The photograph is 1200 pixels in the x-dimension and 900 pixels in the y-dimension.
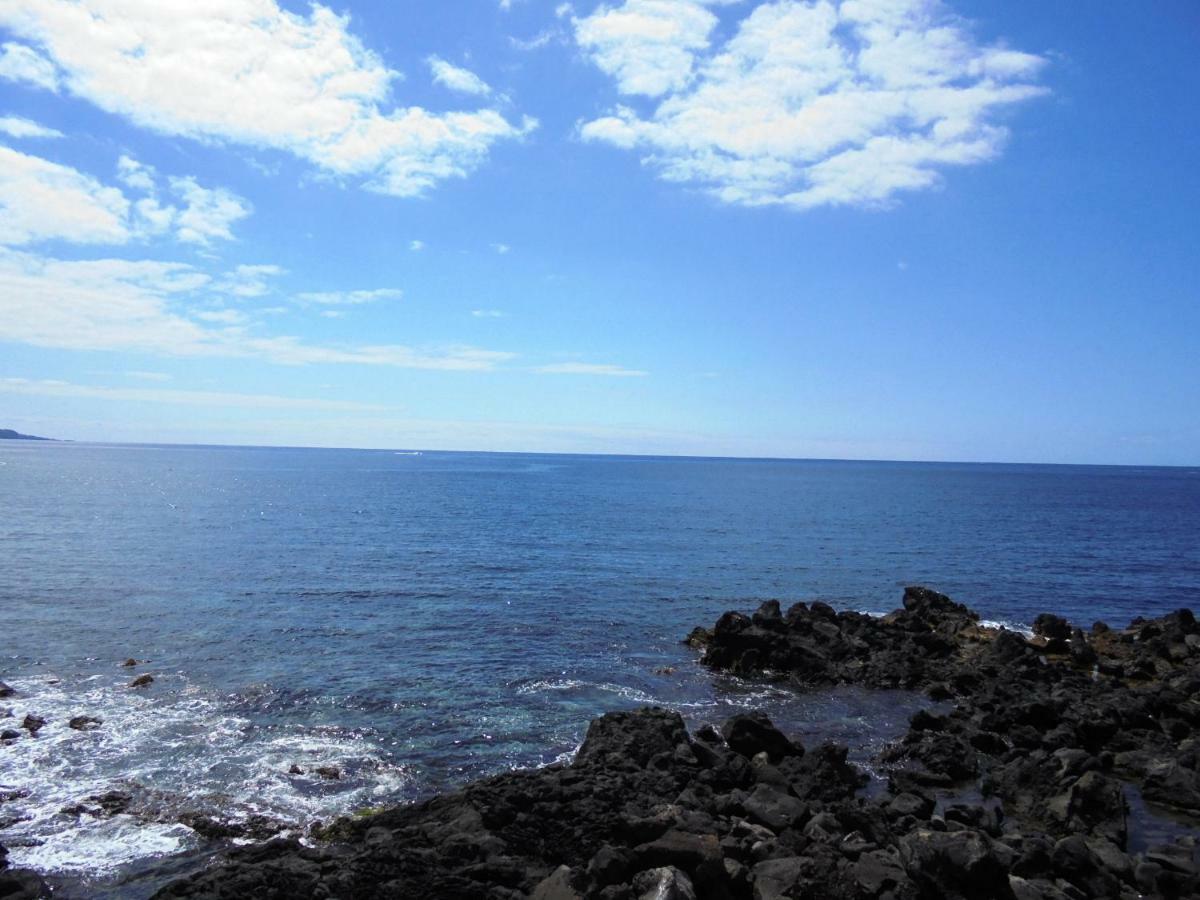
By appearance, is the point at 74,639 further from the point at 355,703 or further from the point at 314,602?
the point at 355,703

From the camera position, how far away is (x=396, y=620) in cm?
4309

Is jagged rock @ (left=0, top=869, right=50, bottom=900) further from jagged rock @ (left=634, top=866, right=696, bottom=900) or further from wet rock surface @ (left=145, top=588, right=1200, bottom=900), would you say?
jagged rock @ (left=634, top=866, right=696, bottom=900)

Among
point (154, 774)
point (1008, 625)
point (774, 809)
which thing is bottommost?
point (154, 774)

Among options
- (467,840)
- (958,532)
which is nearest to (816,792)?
(467,840)

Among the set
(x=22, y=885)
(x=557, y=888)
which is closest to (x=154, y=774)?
(x=22, y=885)

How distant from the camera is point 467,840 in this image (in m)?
16.3

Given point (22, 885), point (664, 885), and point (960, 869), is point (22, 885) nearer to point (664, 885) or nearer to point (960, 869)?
point (664, 885)

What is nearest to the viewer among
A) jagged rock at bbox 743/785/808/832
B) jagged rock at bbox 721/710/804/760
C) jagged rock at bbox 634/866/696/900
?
→ jagged rock at bbox 634/866/696/900

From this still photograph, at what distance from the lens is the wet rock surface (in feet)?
48.8

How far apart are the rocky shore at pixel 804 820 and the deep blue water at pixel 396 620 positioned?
373 cm

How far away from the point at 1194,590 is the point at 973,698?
4041cm

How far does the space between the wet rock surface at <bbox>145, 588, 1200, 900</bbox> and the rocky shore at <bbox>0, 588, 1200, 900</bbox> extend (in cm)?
5

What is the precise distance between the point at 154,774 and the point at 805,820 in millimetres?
18725

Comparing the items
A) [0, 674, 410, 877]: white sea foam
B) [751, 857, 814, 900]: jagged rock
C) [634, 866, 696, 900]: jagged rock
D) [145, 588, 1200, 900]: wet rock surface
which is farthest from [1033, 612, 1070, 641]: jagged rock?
[0, 674, 410, 877]: white sea foam
